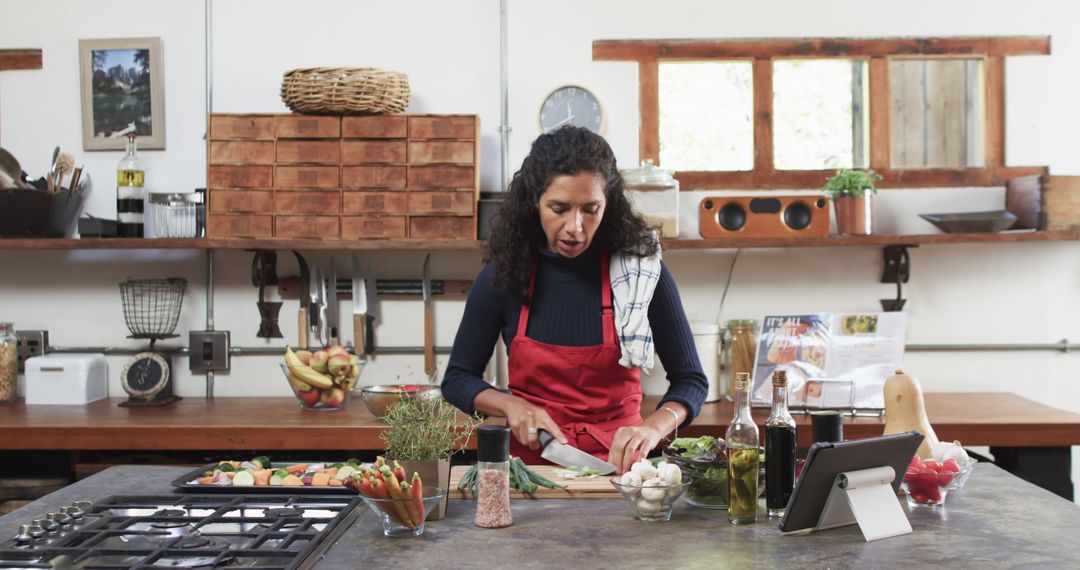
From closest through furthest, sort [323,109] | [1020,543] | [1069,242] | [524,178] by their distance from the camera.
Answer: [1020,543]
[524,178]
[323,109]
[1069,242]

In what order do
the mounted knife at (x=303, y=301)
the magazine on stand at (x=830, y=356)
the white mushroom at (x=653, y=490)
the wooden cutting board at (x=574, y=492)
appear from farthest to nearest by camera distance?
1. the mounted knife at (x=303, y=301)
2. the magazine on stand at (x=830, y=356)
3. the wooden cutting board at (x=574, y=492)
4. the white mushroom at (x=653, y=490)

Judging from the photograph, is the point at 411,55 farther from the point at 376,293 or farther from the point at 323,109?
the point at 376,293

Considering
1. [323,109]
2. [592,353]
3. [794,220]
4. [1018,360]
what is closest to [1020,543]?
[592,353]

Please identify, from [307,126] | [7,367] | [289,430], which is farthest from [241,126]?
[7,367]

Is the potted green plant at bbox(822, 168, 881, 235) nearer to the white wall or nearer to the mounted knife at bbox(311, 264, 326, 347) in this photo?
the white wall

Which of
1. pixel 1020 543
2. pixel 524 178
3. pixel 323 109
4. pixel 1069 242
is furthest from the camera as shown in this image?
pixel 1069 242

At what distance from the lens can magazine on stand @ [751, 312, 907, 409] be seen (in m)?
3.56

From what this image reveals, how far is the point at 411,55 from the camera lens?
13.1 feet

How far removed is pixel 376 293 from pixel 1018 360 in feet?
8.55

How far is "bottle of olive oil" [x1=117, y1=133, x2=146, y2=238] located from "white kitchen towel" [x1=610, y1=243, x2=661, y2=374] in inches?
85.0

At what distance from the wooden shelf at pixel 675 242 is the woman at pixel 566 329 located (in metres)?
0.94

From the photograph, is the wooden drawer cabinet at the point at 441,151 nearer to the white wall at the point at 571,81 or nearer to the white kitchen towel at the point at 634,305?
the white wall at the point at 571,81

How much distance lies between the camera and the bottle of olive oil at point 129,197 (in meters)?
3.85

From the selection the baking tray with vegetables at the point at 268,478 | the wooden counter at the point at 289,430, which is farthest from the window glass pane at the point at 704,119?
the baking tray with vegetables at the point at 268,478
